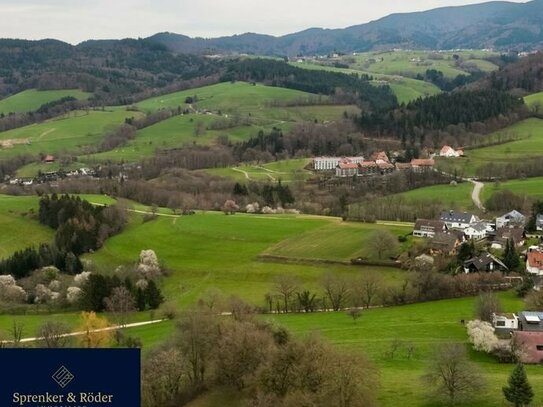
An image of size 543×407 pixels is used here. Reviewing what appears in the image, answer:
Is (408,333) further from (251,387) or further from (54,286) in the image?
(54,286)

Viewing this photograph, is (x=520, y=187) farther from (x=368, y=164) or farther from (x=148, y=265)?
(x=148, y=265)

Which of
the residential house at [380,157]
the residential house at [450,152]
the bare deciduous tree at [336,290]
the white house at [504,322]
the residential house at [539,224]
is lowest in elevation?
the bare deciduous tree at [336,290]

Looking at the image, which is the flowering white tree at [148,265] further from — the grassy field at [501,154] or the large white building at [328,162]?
the grassy field at [501,154]

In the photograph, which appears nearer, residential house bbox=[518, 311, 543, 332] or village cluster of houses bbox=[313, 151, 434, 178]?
residential house bbox=[518, 311, 543, 332]

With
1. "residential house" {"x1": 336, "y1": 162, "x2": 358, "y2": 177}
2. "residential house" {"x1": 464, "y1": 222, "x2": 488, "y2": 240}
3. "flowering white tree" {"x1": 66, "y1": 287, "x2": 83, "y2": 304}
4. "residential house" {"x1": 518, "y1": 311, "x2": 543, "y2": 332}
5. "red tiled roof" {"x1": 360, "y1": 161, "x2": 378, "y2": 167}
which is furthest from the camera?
"red tiled roof" {"x1": 360, "y1": 161, "x2": 378, "y2": 167}

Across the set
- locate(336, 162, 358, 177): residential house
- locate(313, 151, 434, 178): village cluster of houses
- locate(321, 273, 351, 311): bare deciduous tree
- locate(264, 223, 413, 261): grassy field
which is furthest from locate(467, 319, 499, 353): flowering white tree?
locate(336, 162, 358, 177): residential house

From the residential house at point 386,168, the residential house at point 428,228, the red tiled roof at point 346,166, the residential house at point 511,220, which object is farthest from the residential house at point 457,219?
the red tiled roof at point 346,166

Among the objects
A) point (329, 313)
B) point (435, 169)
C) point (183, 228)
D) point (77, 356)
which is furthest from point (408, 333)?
→ point (435, 169)

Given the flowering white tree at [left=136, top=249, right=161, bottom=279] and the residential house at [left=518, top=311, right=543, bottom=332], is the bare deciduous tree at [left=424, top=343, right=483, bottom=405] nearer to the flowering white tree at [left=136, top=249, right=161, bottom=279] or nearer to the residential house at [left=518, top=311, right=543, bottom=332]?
the residential house at [left=518, top=311, right=543, bottom=332]
